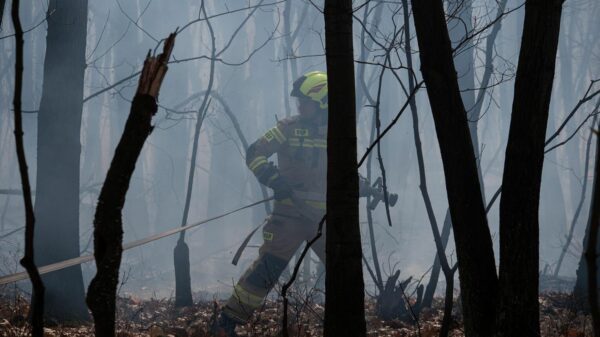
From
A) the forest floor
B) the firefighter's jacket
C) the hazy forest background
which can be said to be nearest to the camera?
the forest floor

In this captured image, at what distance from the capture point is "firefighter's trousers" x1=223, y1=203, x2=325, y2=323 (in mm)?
5793

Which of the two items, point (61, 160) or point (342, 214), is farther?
point (61, 160)

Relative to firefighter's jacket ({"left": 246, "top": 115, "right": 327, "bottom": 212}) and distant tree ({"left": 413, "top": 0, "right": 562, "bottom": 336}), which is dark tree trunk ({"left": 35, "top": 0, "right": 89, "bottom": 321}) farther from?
distant tree ({"left": 413, "top": 0, "right": 562, "bottom": 336})

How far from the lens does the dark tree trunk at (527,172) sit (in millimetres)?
2600

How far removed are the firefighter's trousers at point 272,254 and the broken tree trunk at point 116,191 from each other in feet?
12.3

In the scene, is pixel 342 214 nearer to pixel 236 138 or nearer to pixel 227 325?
pixel 227 325

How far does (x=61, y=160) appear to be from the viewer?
573cm

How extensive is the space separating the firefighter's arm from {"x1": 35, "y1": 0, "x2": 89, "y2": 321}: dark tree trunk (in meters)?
1.70

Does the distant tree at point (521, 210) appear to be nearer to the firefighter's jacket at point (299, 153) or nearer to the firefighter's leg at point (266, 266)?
the firefighter's leg at point (266, 266)

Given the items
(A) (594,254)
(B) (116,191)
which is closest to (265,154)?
(B) (116,191)

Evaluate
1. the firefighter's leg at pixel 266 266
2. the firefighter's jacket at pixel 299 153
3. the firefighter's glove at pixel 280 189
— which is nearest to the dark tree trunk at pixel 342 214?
the firefighter's leg at pixel 266 266

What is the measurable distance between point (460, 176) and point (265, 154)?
3796mm

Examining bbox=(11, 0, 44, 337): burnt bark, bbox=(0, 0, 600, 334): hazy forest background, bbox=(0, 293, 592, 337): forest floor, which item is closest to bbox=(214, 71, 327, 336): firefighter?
bbox=(0, 293, 592, 337): forest floor

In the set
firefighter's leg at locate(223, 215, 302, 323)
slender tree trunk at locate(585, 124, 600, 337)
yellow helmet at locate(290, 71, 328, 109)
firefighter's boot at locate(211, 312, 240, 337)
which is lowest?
firefighter's boot at locate(211, 312, 240, 337)
